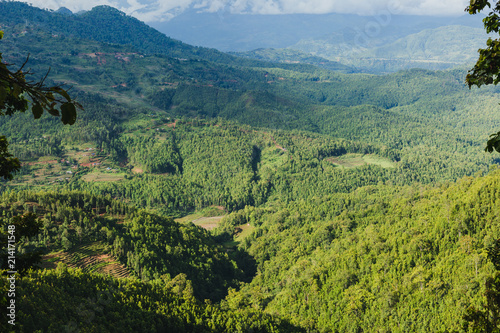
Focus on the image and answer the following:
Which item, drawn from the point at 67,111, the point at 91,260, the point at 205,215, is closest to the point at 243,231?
the point at 205,215

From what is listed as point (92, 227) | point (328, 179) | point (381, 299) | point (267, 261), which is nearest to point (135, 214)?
point (92, 227)

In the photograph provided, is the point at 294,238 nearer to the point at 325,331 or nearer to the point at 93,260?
the point at 325,331

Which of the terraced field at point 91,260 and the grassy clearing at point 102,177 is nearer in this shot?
the terraced field at point 91,260

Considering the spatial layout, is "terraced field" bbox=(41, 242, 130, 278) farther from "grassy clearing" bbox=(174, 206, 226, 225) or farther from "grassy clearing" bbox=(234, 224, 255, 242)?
"grassy clearing" bbox=(174, 206, 226, 225)

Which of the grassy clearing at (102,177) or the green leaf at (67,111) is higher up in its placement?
the green leaf at (67,111)

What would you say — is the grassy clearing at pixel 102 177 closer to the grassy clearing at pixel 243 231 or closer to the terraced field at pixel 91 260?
the grassy clearing at pixel 243 231

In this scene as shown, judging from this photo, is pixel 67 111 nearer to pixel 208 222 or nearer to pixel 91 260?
pixel 91 260

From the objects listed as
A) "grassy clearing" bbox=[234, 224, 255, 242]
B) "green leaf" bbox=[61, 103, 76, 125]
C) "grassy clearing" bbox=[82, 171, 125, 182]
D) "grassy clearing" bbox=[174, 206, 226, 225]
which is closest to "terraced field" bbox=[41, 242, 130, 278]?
"grassy clearing" bbox=[234, 224, 255, 242]

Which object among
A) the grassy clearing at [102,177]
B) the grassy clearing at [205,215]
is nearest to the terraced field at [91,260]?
the grassy clearing at [205,215]

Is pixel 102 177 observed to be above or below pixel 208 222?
above

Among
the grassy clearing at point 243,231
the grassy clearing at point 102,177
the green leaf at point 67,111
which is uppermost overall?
the green leaf at point 67,111

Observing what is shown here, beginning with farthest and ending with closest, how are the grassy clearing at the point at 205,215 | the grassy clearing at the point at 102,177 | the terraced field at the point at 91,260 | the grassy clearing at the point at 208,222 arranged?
the grassy clearing at the point at 102,177, the grassy clearing at the point at 205,215, the grassy clearing at the point at 208,222, the terraced field at the point at 91,260
